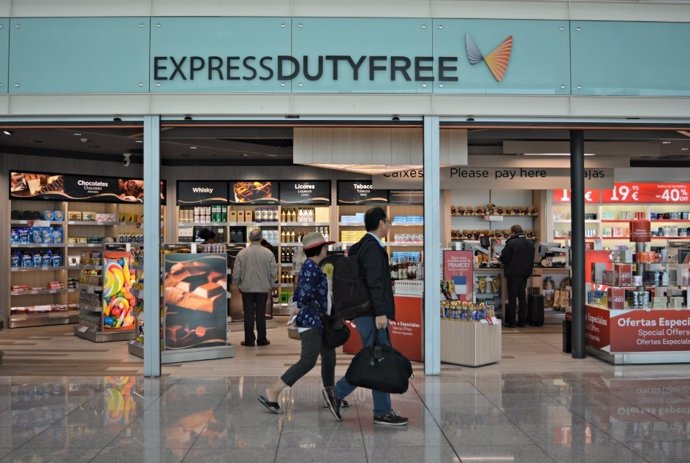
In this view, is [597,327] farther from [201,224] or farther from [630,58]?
[201,224]

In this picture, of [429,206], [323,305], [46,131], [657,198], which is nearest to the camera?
[323,305]

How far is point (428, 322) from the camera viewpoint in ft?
26.3

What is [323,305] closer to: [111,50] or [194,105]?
[194,105]

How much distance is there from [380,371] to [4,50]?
541cm

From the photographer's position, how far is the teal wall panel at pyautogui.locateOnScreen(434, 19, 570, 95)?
8.03 m

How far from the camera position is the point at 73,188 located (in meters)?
14.1

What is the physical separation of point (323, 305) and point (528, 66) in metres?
3.75

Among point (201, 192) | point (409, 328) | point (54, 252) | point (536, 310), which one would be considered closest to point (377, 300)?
point (409, 328)

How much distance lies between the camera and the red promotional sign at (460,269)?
9.66 metres

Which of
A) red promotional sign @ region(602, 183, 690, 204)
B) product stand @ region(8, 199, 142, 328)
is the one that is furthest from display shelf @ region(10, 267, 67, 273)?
red promotional sign @ region(602, 183, 690, 204)

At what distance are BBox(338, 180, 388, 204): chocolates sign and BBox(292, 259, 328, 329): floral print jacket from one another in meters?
8.94

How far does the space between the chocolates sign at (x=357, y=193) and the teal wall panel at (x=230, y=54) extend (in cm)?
714

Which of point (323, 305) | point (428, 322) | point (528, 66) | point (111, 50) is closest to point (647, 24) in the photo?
point (528, 66)

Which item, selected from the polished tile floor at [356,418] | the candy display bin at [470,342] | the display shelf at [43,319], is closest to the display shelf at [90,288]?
the display shelf at [43,319]
